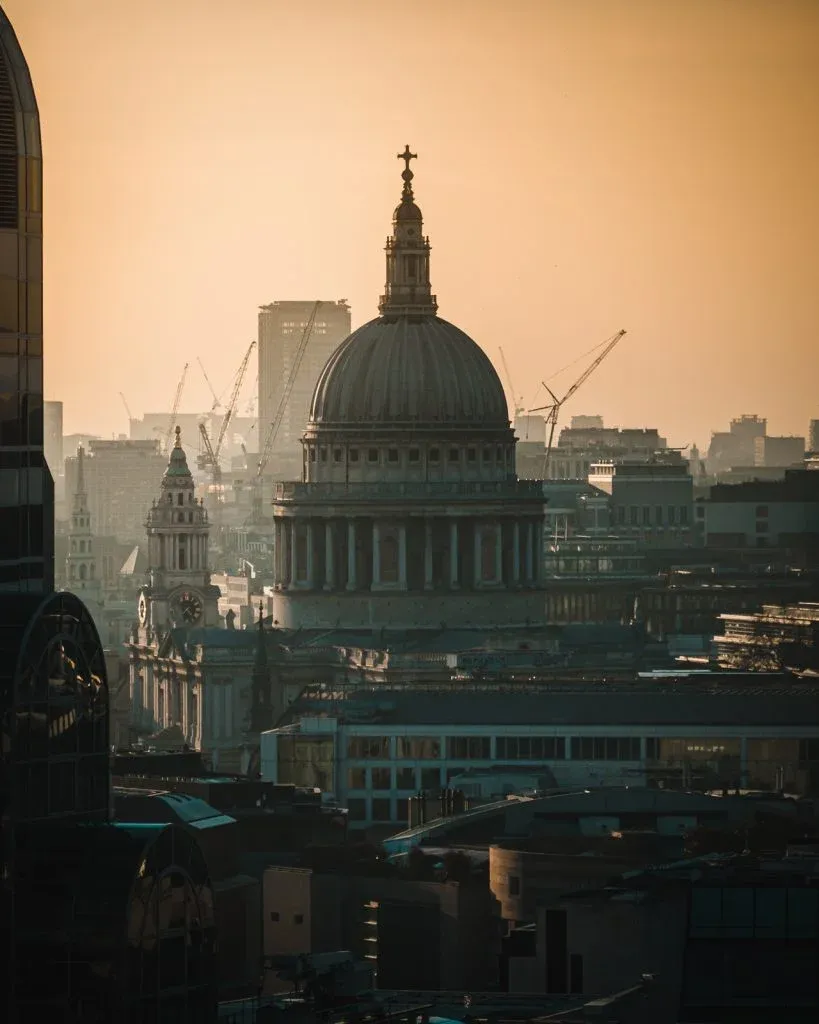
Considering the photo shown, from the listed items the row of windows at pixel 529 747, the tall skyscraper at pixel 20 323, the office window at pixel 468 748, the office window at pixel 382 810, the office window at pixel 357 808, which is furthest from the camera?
the office window at pixel 468 748

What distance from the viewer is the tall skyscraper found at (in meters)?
84.7

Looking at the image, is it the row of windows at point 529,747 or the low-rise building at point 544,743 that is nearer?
the low-rise building at point 544,743

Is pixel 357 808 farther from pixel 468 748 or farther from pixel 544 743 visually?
pixel 544 743

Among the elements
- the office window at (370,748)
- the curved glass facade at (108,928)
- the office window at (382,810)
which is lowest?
the curved glass facade at (108,928)

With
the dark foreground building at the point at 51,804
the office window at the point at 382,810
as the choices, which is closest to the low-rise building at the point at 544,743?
the office window at the point at 382,810

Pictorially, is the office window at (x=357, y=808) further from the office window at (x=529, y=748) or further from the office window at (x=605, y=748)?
the office window at (x=605, y=748)

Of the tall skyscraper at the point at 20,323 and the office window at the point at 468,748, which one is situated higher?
the tall skyscraper at the point at 20,323

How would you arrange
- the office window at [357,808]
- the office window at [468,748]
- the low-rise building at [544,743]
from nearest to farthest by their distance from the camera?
1. the office window at [357,808]
2. the low-rise building at [544,743]
3. the office window at [468,748]

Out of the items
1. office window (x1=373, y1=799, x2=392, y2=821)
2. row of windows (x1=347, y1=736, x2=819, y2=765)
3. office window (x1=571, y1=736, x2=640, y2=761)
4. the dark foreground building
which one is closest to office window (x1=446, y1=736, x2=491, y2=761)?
row of windows (x1=347, y1=736, x2=819, y2=765)

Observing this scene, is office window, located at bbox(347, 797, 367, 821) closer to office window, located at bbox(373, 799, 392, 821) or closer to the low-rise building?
the low-rise building

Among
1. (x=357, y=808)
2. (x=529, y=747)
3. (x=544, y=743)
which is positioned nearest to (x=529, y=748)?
(x=529, y=747)

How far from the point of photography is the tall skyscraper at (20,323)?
84688mm

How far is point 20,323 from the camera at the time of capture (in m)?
85.2

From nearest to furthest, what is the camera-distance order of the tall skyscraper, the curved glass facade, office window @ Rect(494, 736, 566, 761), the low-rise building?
1. the curved glass facade
2. the tall skyscraper
3. the low-rise building
4. office window @ Rect(494, 736, 566, 761)
